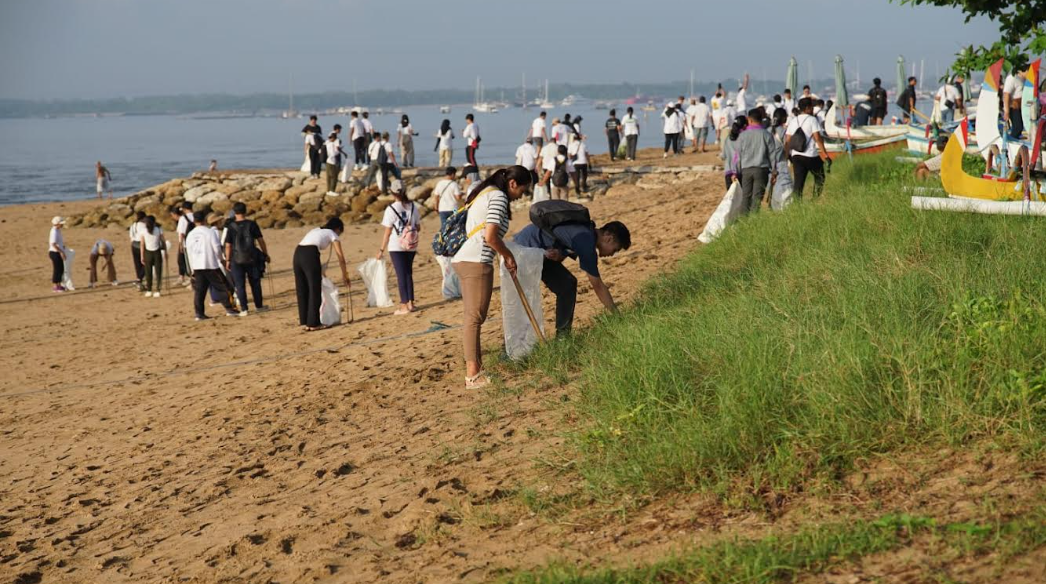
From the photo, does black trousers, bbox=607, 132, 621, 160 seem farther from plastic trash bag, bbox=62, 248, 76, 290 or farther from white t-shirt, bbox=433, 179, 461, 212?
white t-shirt, bbox=433, 179, 461, 212

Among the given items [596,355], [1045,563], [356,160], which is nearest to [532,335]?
[596,355]

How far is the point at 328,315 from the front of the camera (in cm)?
1280

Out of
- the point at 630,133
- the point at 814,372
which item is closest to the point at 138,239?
the point at 814,372

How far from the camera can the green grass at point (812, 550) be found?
4004 millimetres

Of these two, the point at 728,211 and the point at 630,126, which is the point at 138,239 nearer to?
the point at 728,211

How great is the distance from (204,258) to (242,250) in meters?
0.51

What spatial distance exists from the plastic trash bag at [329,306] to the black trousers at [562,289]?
205 inches

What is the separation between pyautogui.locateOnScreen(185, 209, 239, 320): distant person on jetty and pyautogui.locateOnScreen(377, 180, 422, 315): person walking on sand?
110 inches

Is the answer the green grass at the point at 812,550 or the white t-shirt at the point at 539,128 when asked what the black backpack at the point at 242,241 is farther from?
the white t-shirt at the point at 539,128

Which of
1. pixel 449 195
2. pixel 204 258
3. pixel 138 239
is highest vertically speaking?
pixel 449 195

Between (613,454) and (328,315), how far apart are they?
7.90 meters

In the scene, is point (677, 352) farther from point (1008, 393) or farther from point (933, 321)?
point (1008, 393)

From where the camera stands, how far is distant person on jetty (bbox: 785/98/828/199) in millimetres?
13195

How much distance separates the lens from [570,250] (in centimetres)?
796
